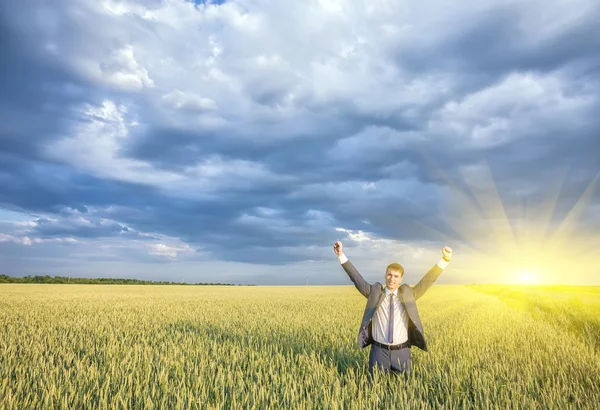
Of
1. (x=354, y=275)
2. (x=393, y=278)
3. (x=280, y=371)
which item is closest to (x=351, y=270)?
(x=354, y=275)

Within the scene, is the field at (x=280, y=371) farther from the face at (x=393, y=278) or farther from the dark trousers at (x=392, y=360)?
the face at (x=393, y=278)

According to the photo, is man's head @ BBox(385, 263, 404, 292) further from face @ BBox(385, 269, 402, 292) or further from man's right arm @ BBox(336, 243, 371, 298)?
man's right arm @ BBox(336, 243, 371, 298)

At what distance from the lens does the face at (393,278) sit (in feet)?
21.9

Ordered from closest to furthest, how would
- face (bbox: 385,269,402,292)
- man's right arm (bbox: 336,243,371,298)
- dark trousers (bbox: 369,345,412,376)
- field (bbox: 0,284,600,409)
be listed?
field (bbox: 0,284,600,409) → face (bbox: 385,269,402,292) → dark trousers (bbox: 369,345,412,376) → man's right arm (bbox: 336,243,371,298)

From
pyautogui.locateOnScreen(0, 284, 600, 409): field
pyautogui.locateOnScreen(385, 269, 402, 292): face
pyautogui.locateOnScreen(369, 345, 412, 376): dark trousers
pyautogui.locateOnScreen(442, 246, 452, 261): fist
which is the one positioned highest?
pyautogui.locateOnScreen(442, 246, 452, 261): fist

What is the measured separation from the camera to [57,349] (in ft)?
31.9

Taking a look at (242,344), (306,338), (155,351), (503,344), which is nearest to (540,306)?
(503,344)

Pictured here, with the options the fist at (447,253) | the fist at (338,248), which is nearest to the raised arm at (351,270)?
the fist at (338,248)

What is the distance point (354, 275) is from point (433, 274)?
4.16 feet

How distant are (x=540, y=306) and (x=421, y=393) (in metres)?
24.2

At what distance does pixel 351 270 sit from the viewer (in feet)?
23.5

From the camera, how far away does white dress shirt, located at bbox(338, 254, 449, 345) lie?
22.1ft

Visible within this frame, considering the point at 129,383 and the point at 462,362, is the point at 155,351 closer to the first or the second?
the point at 129,383

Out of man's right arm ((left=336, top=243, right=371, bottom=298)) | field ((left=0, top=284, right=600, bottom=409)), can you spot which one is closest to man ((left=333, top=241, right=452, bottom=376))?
man's right arm ((left=336, top=243, right=371, bottom=298))
